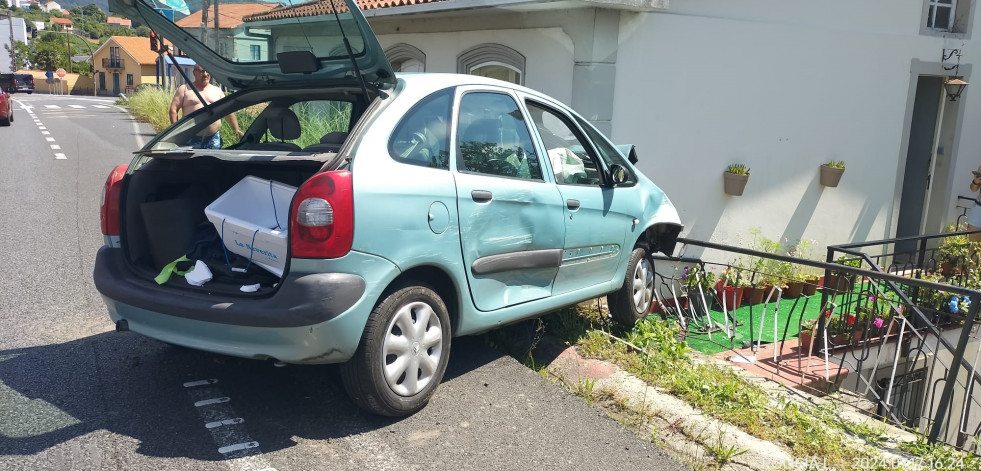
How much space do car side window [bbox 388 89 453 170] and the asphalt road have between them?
4.01 feet

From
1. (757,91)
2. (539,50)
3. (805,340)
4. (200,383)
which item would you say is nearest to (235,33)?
(200,383)

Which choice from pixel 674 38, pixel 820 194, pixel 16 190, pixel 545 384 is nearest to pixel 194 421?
pixel 545 384

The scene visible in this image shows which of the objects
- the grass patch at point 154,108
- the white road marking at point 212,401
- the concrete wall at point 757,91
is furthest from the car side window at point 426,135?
the grass patch at point 154,108

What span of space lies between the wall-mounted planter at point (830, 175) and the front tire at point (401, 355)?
25.7ft

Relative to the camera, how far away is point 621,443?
372cm

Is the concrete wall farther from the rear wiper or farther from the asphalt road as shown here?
the rear wiper

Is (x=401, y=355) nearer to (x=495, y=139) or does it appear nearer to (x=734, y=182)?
(x=495, y=139)

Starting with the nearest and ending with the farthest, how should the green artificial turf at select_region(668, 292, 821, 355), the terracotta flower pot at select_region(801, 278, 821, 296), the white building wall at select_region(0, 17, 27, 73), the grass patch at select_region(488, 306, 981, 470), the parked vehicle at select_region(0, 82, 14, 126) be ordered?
the grass patch at select_region(488, 306, 981, 470)
the green artificial turf at select_region(668, 292, 821, 355)
the terracotta flower pot at select_region(801, 278, 821, 296)
the parked vehicle at select_region(0, 82, 14, 126)
the white building wall at select_region(0, 17, 27, 73)

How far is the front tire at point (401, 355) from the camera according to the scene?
11.5 feet

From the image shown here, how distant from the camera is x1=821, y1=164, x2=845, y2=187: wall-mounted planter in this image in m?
10.1

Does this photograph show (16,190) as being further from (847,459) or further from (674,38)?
(847,459)

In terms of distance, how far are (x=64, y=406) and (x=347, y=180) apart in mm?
1768

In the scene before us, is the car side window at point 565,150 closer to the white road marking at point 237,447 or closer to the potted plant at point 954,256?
the white road marking at point 237,447

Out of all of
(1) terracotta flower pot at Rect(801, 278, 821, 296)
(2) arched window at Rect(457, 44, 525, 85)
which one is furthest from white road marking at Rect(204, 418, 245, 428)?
(1) terracotta flower pot at Rect(801, 278, 821, 296)
